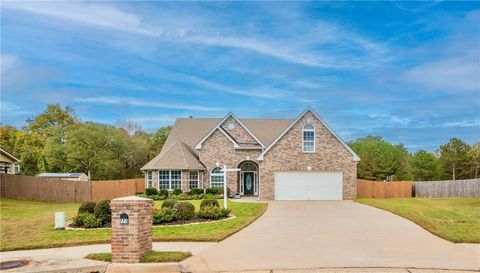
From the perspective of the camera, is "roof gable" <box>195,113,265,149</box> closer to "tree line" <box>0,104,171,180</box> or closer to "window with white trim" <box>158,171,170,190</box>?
"window with white trim" <box>158,171,170,190</box>

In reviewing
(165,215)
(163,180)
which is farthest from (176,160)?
(165,215)

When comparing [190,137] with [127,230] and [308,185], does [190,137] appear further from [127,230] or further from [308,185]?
[127,230]

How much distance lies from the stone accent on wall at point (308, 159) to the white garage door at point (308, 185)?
0.37 metres

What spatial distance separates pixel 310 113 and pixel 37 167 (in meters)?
40.9

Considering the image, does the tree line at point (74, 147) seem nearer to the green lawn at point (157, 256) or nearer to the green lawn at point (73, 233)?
the green lawn at point (73, 233)

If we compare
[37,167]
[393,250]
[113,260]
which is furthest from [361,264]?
[37,167]

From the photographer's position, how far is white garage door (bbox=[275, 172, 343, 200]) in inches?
1383

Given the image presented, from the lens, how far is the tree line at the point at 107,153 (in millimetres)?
54938

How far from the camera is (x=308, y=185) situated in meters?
35.2

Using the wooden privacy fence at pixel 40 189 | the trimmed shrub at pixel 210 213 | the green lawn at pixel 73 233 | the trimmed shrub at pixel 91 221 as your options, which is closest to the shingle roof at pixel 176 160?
the wooden privacy fence at pixel 40 189

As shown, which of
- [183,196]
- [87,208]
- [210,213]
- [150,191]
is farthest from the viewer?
[150,191]

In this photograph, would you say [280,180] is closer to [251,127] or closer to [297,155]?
[297,155]

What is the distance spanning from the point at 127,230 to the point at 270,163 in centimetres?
2532

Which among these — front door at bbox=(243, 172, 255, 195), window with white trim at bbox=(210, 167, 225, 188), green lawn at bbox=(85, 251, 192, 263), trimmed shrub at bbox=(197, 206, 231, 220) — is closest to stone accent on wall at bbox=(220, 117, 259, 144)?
front door at bbox=(243, 172, 255, 195)
